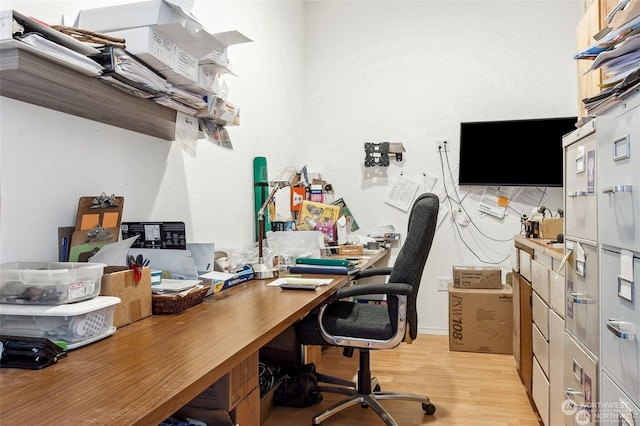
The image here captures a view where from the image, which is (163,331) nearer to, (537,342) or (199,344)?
(199,344)

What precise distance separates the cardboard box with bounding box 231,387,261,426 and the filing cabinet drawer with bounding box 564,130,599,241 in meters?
1.13

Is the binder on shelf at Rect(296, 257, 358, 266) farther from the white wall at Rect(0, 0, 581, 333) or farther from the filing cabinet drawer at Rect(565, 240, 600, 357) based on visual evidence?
the filing cabinet drawer at Rect(565, 240, 600, 357)

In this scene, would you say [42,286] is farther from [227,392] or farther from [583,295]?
[583,295]

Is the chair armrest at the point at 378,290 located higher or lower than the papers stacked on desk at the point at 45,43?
lower

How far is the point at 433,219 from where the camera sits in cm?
Answer: 186

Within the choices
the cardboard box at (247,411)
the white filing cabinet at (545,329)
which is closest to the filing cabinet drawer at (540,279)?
the white filing cabinet at (545,329)

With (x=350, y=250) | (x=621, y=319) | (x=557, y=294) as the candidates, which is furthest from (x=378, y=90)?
(x=621, y=319)

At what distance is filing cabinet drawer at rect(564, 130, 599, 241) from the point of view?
1336 millimetres

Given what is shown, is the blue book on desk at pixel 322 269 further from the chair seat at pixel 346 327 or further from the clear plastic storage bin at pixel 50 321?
the clear plastic storage bin at pixel 50 321

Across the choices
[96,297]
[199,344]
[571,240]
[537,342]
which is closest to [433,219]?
[571,240]

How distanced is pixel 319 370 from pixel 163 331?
1.91 m

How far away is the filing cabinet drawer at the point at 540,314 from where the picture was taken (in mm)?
1963

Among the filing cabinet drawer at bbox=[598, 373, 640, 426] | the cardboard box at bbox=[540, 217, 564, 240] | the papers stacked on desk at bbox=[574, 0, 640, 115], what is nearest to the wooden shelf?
the papers stacked on desk at bbox=[574, 0, 640, 115]

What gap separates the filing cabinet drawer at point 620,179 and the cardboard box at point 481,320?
6.83 ft
